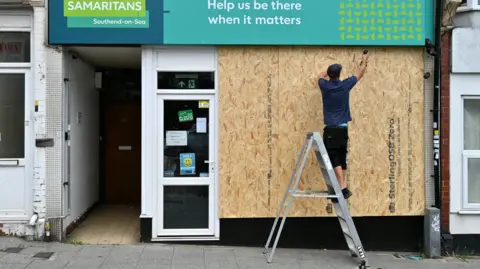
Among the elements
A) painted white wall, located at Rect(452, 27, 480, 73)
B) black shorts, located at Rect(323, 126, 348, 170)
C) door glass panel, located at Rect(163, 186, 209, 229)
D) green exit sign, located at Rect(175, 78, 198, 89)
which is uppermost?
painted white wall, located at Rect(452, 27, 480, 73)

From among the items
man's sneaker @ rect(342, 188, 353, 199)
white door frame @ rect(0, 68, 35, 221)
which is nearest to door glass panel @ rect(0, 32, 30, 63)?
white door frame @ rect(0, 68, 35, 221)

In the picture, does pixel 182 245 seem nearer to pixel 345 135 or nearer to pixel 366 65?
pixel 345 135

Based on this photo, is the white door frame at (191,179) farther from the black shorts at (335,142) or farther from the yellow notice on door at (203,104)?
the black shorts at (335,142)

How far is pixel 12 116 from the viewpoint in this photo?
6.72m

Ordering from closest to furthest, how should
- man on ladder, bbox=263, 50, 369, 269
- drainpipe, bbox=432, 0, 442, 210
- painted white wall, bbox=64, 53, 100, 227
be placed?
man on ladder, bbox=263, 50, 369, 269
drainpipe, bbox=432, 0, 442, 210
painted white wall, bbox=64, 53, 100, 227

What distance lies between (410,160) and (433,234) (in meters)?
1.11

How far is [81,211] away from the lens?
25.1 feet

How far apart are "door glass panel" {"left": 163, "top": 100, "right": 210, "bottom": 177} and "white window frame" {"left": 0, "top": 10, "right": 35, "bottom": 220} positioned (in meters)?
1.94

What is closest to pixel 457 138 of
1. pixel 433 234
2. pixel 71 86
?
pixel 433 234

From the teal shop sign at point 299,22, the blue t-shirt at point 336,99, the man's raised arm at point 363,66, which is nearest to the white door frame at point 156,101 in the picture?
the teal shop sign at point 299,22

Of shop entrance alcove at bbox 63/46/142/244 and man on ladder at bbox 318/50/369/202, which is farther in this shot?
shop entrance alcove at bbox 63/46/142/244

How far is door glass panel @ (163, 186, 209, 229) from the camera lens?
668 cm

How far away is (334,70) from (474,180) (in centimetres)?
289

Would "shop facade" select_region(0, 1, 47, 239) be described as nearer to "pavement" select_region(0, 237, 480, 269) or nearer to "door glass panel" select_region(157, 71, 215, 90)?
"pavement" select_region(0, 237, 480, 269)
